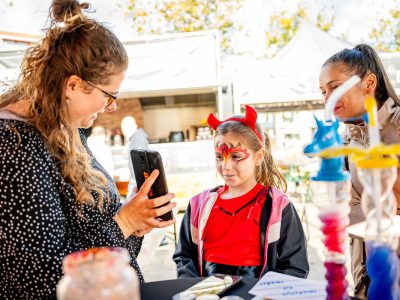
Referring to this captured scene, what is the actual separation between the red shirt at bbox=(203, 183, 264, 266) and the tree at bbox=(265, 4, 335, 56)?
601 inches

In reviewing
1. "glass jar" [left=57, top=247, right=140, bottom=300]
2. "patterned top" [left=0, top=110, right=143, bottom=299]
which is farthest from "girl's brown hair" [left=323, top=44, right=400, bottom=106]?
"glass jar" [left=57, top=247, right=140, bottom=300]

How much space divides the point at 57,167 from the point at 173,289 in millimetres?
530

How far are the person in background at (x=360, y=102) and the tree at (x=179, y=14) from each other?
1291cm

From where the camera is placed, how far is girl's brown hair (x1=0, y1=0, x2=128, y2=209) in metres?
1.25

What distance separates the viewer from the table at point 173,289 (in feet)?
3.94

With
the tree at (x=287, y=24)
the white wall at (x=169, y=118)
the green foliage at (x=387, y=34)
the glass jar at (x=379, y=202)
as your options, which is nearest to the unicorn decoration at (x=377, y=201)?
the glass jar at (x=379, y=202)

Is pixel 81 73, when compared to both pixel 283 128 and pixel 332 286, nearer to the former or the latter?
pixel 332 286

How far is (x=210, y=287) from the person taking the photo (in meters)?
1.23

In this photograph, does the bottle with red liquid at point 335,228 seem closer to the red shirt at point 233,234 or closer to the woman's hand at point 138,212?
the woman's hand at point 138,212

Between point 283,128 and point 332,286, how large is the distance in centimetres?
1121

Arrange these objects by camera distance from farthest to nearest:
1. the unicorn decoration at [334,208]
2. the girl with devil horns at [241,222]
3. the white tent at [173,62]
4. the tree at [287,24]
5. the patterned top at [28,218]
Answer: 1. the tree at [287,24]
2. the white tent at [173,62]
3. the girl with devil horns at [241,222]
4. the patterned top at [28,218]
5. the unicorn decoration at [334,208]

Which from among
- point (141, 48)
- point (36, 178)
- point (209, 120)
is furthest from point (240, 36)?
point (36, 178)

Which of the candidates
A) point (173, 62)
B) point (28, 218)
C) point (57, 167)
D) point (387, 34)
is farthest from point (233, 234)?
point (387, 34)

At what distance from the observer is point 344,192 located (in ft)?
2.89
